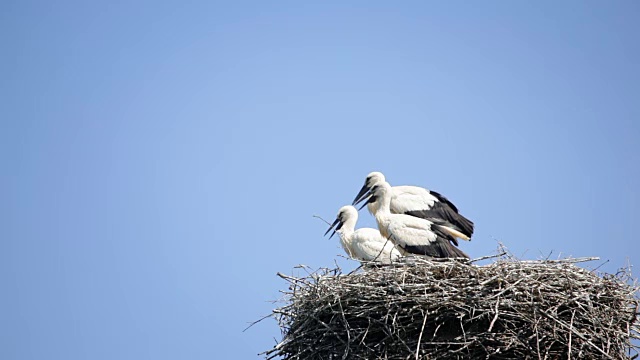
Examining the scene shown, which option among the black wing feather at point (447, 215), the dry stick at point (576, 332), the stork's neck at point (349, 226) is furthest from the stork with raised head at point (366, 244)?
the dry stick at point (576, 332)

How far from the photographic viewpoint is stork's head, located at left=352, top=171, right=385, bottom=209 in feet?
33.0

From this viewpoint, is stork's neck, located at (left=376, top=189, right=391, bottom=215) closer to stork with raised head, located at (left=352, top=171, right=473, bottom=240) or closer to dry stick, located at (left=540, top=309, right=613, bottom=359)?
stork with raised head, located at (left=352, top=171, right=473, bottom=240)

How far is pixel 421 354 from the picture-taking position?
7.14m

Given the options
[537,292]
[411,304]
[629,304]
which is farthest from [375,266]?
[629,304]

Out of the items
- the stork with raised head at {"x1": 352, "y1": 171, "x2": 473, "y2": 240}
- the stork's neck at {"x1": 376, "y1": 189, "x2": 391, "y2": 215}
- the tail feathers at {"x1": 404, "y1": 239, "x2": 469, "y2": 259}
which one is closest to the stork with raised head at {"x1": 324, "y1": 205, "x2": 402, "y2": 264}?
the tail feathers at {"x1": 404, "y1": 239, "x2": 469, "y2": 259}

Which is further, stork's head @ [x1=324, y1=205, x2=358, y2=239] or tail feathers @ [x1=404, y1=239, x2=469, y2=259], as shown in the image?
stork's head @ [x1=324, y1=205, x2=358, y2=239]

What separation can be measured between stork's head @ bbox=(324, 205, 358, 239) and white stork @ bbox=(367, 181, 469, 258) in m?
0.29

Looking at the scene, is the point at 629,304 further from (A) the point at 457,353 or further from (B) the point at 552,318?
(A) the point at 457,353

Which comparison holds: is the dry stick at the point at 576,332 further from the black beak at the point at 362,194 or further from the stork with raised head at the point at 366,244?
the black beak at the point at 362,194

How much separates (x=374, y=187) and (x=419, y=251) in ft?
3.79

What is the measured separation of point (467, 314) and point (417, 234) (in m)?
1.90

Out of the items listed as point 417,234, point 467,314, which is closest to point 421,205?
point 417,234

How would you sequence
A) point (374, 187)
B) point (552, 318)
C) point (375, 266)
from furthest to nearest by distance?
1. point (374, 187)
2. point (375, 266)
3. point (552, 318)

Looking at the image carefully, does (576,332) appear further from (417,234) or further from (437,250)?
(417,234)
